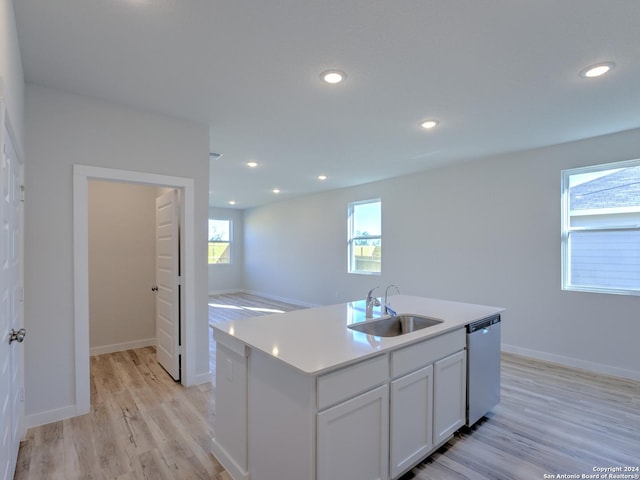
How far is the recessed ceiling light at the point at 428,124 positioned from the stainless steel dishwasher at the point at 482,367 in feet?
6.15

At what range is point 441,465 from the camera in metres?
2.10

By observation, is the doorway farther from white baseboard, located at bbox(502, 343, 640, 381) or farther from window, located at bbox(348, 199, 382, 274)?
white baseboard, located at bbox(502, 343, 640, 381)

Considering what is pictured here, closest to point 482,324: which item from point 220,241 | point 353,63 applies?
point 353,63

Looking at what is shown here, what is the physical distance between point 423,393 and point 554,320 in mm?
2827

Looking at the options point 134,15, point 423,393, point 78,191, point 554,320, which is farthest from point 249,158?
point 554,320

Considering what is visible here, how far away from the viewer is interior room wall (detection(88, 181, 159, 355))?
4262mm

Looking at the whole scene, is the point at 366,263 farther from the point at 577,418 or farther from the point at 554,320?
the point at 577,418

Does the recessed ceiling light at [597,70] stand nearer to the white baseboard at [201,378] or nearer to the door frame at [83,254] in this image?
the door frame at [83,254]

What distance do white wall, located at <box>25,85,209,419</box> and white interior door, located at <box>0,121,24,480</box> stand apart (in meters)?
0.17

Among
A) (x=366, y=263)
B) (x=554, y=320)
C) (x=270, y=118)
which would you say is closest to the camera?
(x=270, y=118)

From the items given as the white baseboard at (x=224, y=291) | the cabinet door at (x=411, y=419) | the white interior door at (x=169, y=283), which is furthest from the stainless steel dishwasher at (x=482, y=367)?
the white baseboard at (x=224, y=291)

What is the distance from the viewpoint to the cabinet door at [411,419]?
1.87 m

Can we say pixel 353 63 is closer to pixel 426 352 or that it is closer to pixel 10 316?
pixel 426 352

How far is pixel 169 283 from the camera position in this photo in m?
3.53
